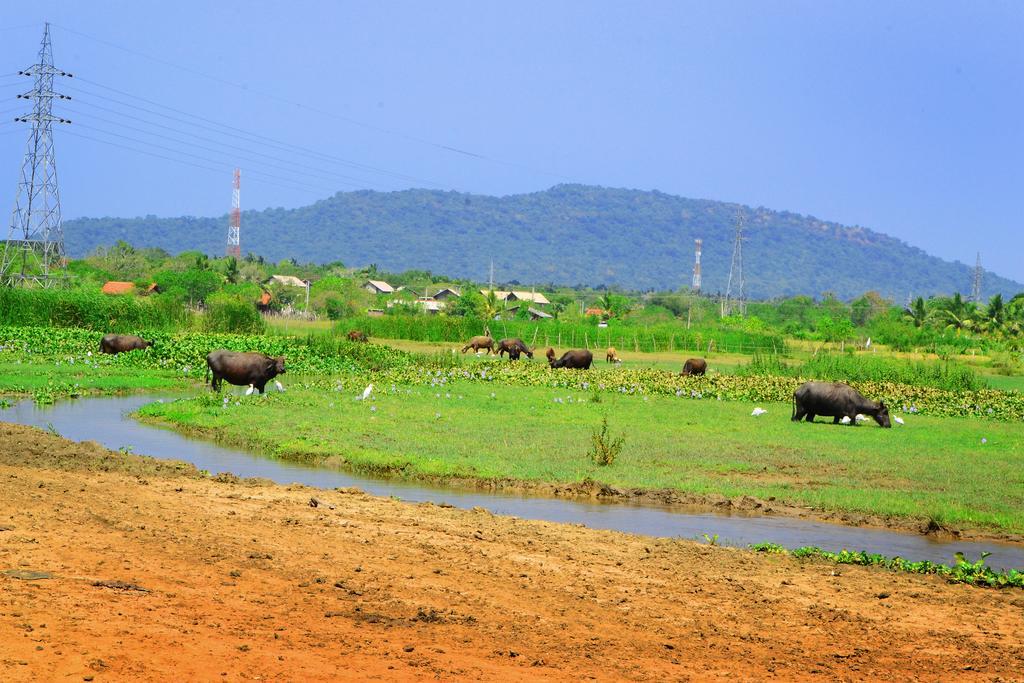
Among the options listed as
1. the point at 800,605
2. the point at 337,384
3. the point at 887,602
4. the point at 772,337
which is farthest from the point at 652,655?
the point at 772,337

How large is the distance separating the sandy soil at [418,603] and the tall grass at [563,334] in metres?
48.2

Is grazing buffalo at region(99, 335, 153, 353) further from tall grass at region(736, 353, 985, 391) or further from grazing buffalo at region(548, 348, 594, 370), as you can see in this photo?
tall grass at region(736, 353, 985, 391)

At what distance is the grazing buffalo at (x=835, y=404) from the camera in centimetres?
2486

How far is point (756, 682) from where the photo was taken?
7.31 m

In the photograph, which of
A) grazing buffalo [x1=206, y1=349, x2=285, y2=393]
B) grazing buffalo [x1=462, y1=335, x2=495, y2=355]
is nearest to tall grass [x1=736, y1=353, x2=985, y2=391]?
grazing buffalo [x1=462, y1=335, x2=495, y2=355]

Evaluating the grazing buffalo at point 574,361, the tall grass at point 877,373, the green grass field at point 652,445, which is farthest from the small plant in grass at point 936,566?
the grazing buffalo at point 574,361

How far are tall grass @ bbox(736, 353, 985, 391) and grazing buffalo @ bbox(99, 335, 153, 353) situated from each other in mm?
19645

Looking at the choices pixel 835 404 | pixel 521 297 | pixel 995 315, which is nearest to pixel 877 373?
pixel 835 404

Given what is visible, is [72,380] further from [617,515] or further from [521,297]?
[521,297]

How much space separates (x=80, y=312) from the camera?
45.3 m

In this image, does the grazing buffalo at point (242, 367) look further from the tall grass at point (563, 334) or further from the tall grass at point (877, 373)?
the tall grass at point (563, 334)

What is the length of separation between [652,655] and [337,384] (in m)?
20.7

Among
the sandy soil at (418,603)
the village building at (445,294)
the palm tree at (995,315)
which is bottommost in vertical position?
the sandy soil at (418,603)

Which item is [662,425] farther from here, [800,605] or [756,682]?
[756,682]
